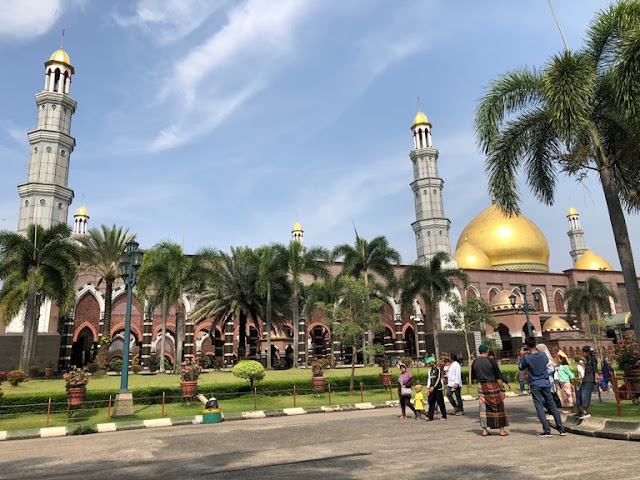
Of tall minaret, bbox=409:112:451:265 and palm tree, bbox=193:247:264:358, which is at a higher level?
tall minaret, bbox=409:112:451:265

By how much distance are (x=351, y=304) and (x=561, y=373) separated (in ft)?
48.7

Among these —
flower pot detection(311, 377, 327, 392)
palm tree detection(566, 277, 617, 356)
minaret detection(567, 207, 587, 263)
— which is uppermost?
minaret detection(567, 207, 587, 263)

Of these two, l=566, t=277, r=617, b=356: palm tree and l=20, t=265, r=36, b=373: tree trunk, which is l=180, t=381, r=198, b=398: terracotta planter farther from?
l=566, t=277, r=617, b=356: palm tree

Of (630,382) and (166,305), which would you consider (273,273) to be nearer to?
(166,305)

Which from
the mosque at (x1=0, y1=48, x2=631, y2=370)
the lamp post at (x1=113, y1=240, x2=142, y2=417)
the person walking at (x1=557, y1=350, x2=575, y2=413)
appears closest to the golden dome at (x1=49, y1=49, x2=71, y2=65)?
the mosque at (x1=0, y1=48, x2=631, y2=370)

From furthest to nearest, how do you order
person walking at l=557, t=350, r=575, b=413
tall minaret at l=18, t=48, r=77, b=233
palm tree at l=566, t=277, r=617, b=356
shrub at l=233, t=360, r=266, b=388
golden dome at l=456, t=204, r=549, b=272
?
golden dome at l=456, t=204, r=549, b=272 → palm tree at l=566, t=277, r=617, b=356 → tall minaret at l=18, t=48, r=77, b=233 → shrub at l=233, t=360, r=266, b=388 → person walking at l=557, t=350, r=575, b=413

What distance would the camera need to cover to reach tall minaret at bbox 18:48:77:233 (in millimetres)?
39625

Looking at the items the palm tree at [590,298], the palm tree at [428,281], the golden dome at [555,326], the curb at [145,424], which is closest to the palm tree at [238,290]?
the palm tree at [428,281]

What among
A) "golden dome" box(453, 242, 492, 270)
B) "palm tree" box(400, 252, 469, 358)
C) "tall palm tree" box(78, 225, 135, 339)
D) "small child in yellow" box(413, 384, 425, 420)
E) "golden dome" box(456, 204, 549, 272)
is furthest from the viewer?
"golden dome" box(456, 204, 549, 272)

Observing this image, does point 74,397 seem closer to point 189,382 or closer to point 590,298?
point 189,382

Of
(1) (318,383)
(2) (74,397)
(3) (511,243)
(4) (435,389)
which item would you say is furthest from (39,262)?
(3) (511,243)

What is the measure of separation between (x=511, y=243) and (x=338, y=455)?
60.6 metres

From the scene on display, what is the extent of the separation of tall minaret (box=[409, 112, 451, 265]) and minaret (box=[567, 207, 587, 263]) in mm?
34677

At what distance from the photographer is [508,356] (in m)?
47.2
